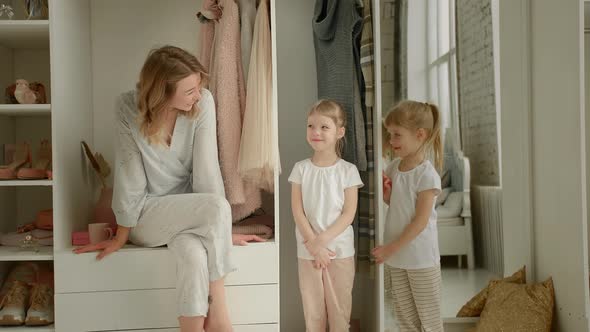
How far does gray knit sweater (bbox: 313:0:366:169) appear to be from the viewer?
293cm

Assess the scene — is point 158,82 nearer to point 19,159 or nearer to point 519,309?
point 19,159

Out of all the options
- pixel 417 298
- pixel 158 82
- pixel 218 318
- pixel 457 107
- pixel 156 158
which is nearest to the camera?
pixel 218 318

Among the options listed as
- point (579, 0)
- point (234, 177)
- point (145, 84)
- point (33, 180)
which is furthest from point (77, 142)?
point (579, 0)

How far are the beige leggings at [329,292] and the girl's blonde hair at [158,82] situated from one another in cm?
84

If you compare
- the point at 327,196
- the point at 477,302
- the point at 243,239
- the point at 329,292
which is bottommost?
the point at 477,302

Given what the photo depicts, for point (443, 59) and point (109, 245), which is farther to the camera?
point (443, 59)

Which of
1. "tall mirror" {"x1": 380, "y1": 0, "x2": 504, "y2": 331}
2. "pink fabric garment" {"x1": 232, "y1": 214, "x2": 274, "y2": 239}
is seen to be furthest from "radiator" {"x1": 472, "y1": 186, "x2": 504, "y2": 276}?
"pink fabric garment" {"x1": 232, "y1": 214, "x2": 274, "y2": 239}

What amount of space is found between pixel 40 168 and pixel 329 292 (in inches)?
51.9

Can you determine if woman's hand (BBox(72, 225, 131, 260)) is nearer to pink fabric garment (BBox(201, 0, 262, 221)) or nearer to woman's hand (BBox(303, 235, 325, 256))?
pink fabric garment (BBox(201, 0, 262, 221))

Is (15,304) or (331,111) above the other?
(331,111)

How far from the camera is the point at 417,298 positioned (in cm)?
281

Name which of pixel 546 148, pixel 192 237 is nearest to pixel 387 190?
pixel 546 148

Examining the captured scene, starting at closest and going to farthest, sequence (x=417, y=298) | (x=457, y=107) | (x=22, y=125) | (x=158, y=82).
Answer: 1. (x=158, y=82)
2. (x=417, y=298)
3. (x=457, y=107)
4. (x=22, y=125)

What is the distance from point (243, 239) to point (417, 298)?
2.64 ft
